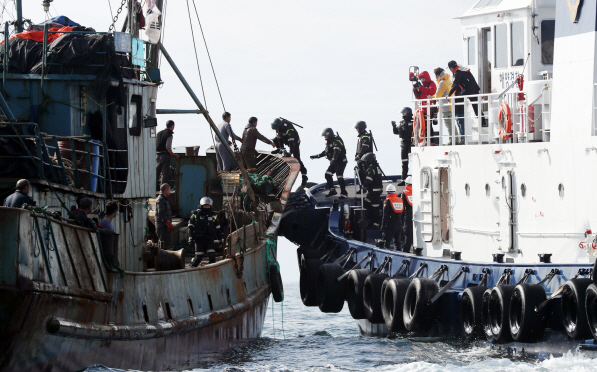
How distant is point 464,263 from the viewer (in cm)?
1405

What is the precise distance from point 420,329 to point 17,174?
22.5 ft

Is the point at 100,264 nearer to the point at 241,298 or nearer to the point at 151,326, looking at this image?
the point at 151,326

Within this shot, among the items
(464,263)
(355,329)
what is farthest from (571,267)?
(355,329)

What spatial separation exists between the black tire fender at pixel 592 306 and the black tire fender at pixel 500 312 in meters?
1.29

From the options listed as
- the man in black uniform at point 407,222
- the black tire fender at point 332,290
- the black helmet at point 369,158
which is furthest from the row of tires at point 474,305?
the black helmet at point 369,158

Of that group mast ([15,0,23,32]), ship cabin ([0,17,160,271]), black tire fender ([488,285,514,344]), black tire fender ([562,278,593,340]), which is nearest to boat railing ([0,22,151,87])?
ship cabin ([0,17,160,271])

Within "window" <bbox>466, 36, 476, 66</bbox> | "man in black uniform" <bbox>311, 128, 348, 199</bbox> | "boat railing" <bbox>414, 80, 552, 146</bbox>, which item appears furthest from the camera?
"man in black uniform" <bbox>311, 128, 348, 199</bbox>

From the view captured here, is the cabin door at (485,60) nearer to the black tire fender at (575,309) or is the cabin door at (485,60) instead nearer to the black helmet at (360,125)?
the black helmet at (360,125)

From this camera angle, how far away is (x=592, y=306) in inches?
435

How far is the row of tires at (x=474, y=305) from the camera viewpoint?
11.4m

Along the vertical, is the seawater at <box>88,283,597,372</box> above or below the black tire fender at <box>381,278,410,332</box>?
below

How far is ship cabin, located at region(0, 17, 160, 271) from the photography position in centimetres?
1180

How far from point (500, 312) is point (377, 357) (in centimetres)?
255

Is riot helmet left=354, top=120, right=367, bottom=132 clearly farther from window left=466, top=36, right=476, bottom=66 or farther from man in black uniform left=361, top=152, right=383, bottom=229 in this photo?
window left=466, top=36, right=476, bottom=66
